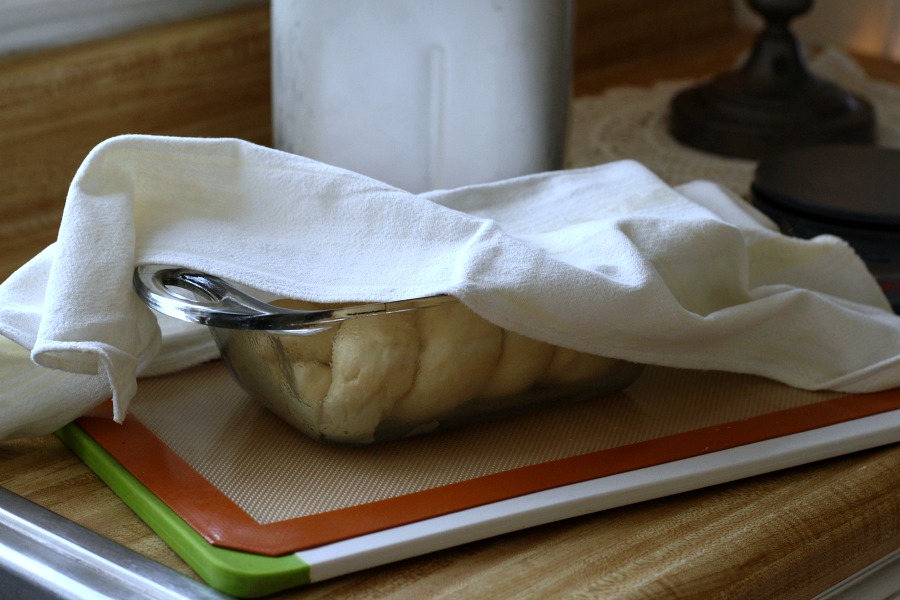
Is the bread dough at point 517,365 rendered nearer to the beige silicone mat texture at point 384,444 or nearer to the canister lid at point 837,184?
the beige silicone mat texture at point 384,444

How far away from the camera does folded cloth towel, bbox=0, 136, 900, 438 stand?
47 cm

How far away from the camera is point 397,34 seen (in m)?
0.68

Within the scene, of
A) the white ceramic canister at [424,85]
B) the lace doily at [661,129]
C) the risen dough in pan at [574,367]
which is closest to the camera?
the risen dough in pan at [574,367]

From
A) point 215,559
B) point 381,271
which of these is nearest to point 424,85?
point 381,271

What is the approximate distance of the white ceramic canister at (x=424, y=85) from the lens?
0.68m

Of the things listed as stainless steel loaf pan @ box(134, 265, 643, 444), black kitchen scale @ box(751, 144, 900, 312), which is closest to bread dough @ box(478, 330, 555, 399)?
stainless steel loaf pan @ box(134, 265, 643, 444)

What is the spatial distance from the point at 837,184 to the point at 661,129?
325 mm

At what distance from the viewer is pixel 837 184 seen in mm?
731

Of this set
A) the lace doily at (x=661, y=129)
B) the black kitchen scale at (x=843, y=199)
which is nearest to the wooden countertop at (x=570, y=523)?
the black kitchen scale at (x=843, y=199)

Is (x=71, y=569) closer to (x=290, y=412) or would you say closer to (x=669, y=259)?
(x=290, y=412)

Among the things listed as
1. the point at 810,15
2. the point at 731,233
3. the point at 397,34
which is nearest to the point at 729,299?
the point at 731,233

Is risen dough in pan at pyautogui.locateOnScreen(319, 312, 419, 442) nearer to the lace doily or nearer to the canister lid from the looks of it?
the canister lid

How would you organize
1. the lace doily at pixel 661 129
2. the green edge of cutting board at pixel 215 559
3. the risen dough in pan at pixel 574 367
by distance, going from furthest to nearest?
the lace doily at pixel 661 129 < the risen dough in pan at pixel 574 367 < the green edge of cutting board at pixel 215 559

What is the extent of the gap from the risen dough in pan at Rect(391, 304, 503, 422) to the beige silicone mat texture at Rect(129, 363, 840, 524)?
0.03 meters
